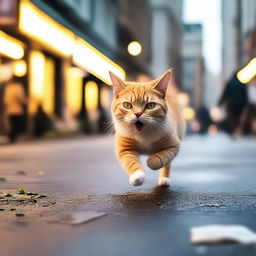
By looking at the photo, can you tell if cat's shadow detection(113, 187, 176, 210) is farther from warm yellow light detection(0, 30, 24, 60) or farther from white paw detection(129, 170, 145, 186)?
warm yellow light detection(0, 30, 24, 60)

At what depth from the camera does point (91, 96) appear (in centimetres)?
3675

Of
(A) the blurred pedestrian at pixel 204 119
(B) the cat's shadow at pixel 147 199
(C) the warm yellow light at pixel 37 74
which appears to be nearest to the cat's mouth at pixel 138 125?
(B) the cat's shadow at pixel 147 199

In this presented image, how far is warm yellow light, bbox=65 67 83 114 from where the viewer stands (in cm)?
3066

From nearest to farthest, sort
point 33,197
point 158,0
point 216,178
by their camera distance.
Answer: point 33,197 < point 216,178 < point 158,0

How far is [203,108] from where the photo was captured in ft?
118

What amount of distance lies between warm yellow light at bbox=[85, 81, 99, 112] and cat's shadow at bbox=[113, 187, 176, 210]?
2921 centimetres

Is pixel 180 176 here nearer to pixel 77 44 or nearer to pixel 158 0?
pixel 77 44

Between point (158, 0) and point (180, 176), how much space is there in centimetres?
8564

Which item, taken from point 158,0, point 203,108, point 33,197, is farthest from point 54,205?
point 158,0

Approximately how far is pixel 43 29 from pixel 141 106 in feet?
38.0

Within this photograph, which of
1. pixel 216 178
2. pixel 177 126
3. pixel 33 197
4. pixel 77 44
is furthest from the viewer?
pixel 77 44

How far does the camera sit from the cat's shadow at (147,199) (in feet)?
16.3

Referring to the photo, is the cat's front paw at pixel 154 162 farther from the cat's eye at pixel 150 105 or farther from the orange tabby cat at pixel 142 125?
the cat's eye at pixel 150 105

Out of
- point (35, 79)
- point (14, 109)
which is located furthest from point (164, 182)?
point (35, 79)
